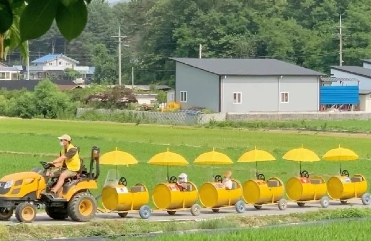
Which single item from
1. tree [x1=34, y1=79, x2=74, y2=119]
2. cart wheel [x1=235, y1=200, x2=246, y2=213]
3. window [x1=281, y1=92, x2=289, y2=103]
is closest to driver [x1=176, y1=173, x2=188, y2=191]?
cart wheel [x1=235, y1=200, x2=246, y2=213]

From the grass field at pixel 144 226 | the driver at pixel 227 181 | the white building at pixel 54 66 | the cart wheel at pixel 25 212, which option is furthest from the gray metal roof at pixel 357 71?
the white building at pixel 54 66

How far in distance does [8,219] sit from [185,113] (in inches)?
1485

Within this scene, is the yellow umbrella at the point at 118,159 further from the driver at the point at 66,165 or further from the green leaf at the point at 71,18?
the green leaf at the point at 71,18

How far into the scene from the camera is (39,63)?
12925 centimetres

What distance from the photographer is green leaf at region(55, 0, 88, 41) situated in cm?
222

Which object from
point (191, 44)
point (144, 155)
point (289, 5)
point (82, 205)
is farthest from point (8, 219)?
point (289, 5)

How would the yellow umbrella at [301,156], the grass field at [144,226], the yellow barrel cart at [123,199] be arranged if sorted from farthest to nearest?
the yellow umbrella at [301,156]
the yellow barrel cart at [123,199]
the grass field at [144,226]

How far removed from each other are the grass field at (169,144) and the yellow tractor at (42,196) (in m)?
6.28

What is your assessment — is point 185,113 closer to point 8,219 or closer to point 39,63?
point 8,219

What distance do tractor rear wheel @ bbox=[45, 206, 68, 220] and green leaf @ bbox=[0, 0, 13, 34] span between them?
530 inches

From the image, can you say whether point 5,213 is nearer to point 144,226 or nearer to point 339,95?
point 144,226

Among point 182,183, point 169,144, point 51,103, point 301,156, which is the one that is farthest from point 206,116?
point 182,183

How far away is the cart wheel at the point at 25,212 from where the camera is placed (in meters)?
14.7

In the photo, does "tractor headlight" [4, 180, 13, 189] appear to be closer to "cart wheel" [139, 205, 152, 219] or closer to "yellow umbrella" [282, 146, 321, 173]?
"cart wheel" [139, 205, 152, 219]
